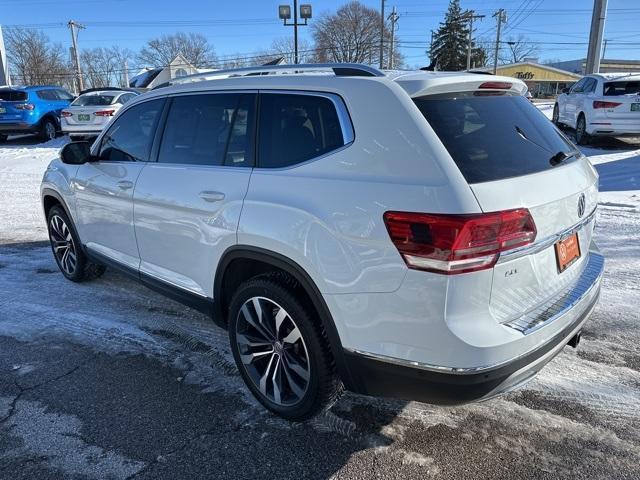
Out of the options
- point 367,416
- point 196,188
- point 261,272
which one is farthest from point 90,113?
point 367,416

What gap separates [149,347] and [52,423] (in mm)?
896

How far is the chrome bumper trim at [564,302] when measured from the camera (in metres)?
2.18

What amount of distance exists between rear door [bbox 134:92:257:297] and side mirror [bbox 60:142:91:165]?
979mm

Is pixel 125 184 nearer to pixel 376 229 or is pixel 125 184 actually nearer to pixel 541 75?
pixel 376 229

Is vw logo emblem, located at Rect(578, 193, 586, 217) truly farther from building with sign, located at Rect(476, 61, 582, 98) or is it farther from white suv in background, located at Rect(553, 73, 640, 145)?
building with sign, located at Rect(476, 61, 582, 98)

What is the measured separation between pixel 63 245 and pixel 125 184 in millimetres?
1795

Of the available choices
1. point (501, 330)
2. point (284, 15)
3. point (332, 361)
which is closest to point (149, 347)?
point (332, 361)

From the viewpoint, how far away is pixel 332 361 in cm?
253

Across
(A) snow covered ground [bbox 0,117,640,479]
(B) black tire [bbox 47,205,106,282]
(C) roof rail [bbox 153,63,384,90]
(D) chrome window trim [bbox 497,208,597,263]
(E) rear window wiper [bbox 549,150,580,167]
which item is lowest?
(A) snow covered ground [bbox 0,117,640,479]

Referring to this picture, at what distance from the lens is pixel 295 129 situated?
2.65 m

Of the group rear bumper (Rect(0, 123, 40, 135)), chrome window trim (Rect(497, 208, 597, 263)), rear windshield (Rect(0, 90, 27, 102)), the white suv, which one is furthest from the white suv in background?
rear windshield (Rect(0, 90, 27, 102))

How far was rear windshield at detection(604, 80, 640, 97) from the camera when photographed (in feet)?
36.9

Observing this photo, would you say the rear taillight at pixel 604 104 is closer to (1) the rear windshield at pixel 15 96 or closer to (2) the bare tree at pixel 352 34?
(1) the rear windshield at pixel 15 96

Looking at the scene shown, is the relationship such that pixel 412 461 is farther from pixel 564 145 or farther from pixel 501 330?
pixel 564 145
